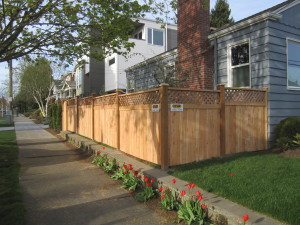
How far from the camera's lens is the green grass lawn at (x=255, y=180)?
11.1 feet

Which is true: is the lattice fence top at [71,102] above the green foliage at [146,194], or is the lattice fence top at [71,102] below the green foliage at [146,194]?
above

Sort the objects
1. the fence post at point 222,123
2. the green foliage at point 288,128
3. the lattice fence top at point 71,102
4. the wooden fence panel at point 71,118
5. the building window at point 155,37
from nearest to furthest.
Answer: the fence post at point 222,123
the green foliage at point 288,128
the wooden fence panel at point 71,118
the lattice fence top at point 71,102
the building window at point 155,37

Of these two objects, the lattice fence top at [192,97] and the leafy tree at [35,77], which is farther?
the leafy tree at [35,77]

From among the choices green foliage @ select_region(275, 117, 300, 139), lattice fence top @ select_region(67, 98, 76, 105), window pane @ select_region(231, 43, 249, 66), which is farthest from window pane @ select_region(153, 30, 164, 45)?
green foliage @ select_region(275, 117, 300, 139)

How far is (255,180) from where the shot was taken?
14.6 ft

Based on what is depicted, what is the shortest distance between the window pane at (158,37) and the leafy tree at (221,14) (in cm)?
487

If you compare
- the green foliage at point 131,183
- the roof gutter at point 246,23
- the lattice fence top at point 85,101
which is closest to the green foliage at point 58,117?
the lattice fence top at point 85,101

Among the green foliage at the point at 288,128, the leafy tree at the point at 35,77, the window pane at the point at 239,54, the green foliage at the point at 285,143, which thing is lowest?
the green foliage at the point at 285,143

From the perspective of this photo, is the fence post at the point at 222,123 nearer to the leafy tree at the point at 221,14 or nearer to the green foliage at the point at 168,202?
the green foliage at the point at 168,202

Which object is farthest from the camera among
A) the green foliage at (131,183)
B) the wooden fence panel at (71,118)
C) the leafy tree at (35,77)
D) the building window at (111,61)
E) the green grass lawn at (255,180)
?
the leafy tree at (35,77)

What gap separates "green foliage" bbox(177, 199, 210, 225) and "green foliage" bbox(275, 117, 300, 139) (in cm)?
443

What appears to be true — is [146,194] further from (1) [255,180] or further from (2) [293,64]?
(2) [293,64]

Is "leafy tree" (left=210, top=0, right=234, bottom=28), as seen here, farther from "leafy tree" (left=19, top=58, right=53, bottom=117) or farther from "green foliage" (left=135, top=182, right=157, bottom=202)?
"green foliage" (left=135, top=182, right=157, bottom=202)

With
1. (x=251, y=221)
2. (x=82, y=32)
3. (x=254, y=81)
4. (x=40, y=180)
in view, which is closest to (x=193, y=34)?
(x=254, y=81)
